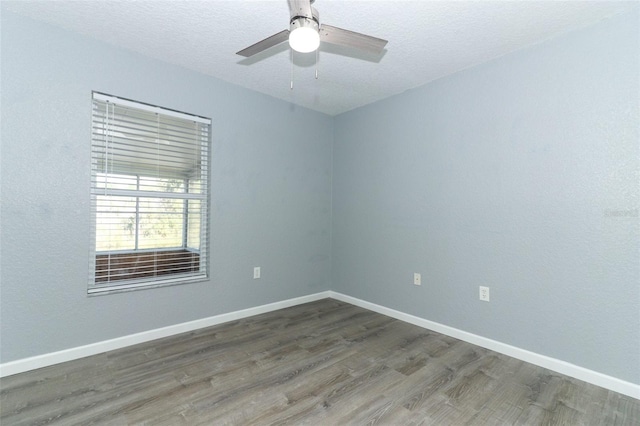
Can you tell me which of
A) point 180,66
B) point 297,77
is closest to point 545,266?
point 297,77

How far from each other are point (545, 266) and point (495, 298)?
0.46m

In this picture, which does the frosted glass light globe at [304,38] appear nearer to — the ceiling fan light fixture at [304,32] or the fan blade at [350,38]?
the ceiling fan light fixture at [304,32]

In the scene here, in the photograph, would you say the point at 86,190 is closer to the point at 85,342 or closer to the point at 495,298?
the point at 85,342

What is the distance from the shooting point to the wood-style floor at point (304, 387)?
5.58ft

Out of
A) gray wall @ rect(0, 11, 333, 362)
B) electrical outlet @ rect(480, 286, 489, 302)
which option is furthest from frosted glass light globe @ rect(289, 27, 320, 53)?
electrical outlet @ rect(480, 286, 489, 302)

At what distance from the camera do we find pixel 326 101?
3582 millimetres

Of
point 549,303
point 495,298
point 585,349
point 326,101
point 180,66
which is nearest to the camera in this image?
point 585,349

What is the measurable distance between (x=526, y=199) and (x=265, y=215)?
2403 mm

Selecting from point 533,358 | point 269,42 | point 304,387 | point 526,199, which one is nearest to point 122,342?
Result: point 304,387

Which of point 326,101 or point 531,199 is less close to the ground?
point 326,101

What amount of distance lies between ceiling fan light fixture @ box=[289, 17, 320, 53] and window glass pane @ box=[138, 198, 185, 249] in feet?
6.41

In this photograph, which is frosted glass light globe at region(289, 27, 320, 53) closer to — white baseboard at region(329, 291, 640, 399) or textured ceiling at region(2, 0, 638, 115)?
textured ceiling at region(2, 0, 638, 115)

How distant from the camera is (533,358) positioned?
231 centimetres

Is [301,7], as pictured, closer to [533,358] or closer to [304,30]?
[304,30]
